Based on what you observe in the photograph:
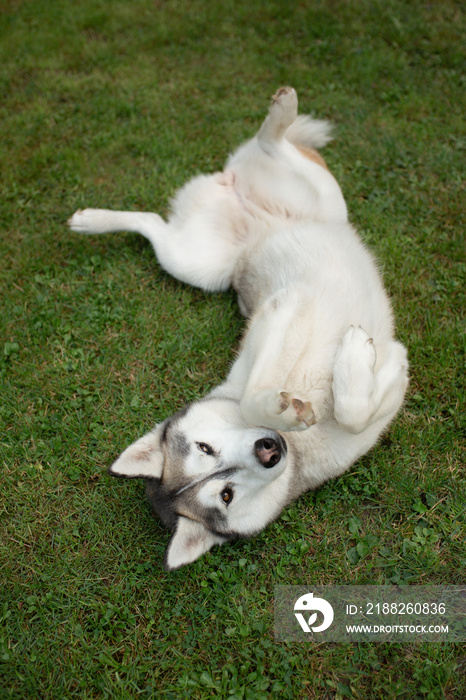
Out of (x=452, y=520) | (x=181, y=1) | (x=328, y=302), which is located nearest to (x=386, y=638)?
(x=452, y=520)

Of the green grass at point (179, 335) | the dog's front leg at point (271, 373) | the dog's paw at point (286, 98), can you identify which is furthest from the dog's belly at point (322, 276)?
the dog's paw at point (286, 98)

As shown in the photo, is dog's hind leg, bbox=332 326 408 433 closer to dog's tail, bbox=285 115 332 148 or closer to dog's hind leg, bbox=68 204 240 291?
dog's hind leg, bbox=68 204 240 291

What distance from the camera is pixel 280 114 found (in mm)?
4188

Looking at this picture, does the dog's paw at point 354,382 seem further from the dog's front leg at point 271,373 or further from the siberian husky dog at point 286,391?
the dog's front leg at point 271,373

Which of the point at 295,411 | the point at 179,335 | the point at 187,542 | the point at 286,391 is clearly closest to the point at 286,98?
the point at 179,335

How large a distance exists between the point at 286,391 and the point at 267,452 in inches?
15.8

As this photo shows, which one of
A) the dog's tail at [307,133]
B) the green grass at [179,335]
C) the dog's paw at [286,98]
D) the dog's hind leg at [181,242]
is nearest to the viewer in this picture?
the green grass at [179,335]

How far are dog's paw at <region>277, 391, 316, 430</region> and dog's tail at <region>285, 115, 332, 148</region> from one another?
2.93m

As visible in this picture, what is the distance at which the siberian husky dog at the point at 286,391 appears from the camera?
293 cm

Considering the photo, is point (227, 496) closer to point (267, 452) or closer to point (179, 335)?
point (267, 452)

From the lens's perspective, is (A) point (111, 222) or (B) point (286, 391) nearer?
(B) point (286, 391)

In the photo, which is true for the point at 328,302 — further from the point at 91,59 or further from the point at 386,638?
the point at 91,59

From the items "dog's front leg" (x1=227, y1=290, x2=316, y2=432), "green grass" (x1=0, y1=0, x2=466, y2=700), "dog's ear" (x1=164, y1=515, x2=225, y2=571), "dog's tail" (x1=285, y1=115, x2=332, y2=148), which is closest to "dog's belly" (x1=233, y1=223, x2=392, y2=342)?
"dog's front leg" (x1=227, y1=290, x2=316, y2=432)

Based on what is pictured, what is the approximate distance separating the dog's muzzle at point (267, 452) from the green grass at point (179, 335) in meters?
0.89
